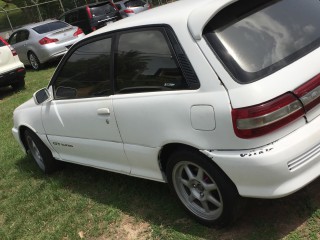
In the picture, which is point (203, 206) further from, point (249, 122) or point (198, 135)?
point (249, 122)

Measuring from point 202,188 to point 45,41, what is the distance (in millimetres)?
11757

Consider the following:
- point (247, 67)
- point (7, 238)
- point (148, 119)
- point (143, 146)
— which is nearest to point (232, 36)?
point (247, 67)

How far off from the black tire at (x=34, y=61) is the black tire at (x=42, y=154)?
9.54m

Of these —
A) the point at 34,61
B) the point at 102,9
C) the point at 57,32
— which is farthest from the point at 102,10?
the point at 34,61

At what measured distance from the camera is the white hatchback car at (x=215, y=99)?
118 inches

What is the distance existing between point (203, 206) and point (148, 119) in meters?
0.84

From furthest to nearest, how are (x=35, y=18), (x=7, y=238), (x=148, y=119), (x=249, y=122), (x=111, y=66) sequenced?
(x=35, y=18), (x=7, y=238), (x=111, y=66), (x=148, y=119), (x=249, y=122)

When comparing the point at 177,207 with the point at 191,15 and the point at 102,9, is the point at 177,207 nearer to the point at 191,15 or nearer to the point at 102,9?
the point at 191,15

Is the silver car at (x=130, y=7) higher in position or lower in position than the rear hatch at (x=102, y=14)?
lower

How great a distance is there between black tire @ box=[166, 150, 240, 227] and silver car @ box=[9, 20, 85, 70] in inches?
436

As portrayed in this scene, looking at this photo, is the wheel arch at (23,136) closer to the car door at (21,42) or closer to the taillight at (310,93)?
the taillight at (310,93)

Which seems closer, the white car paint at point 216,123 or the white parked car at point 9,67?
the white car paint at point 216,123

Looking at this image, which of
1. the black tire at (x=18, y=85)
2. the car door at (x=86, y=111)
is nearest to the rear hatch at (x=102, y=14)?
the black tire at (x=18, y=85)

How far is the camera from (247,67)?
3.06 metres
